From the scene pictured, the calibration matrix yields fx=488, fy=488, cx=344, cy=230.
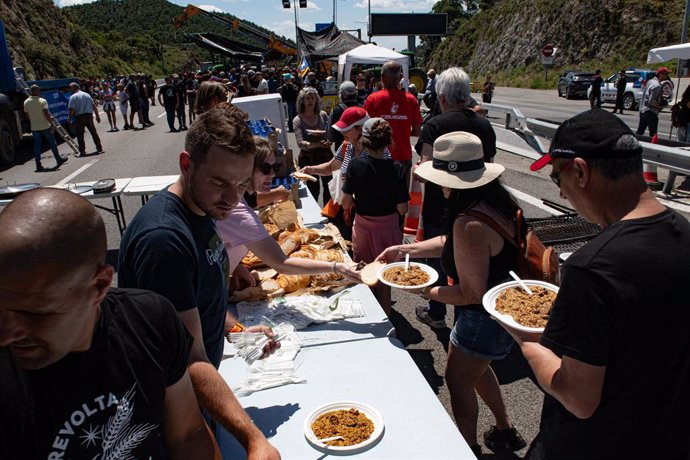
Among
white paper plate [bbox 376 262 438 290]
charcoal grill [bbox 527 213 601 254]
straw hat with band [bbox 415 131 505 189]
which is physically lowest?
charcoal grill [bbox 527 213 601 254]

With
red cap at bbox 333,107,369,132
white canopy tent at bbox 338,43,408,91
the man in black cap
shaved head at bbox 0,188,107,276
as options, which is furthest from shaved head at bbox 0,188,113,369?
white canopy tent at bbox 338,43,408,91

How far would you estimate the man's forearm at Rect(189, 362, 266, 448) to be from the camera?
166cm

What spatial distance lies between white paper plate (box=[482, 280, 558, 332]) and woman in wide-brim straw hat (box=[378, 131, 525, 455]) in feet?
0.58

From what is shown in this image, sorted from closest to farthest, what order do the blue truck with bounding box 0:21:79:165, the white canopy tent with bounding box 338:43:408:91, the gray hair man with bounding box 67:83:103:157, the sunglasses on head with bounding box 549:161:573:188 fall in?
the sunglasses on head with bounding box 549:161:573:188 < the blue truck with bounding box 0:21:79:165 < the white canopy tent with bounding box 338:43:408:91 < the gray hair man with bounding box 67:83:103:157

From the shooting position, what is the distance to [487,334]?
267cm

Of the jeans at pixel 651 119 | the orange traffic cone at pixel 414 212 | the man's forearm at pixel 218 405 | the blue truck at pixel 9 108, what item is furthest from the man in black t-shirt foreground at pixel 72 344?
the blue truck at pixel 9 108

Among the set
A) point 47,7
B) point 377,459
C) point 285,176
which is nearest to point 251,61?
point 47,7

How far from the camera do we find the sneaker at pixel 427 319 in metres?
4.62

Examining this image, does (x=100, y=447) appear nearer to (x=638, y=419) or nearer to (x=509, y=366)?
(x=638, y=419)

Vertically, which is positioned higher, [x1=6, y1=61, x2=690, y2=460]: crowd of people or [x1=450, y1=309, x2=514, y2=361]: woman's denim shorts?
[x1=6, y1=61, x2=690, y2=460]: crowd of people

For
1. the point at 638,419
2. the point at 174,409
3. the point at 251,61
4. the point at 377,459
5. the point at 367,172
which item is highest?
the point at 251,61

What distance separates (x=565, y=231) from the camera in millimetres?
4812

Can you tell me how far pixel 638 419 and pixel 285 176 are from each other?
13.7ft

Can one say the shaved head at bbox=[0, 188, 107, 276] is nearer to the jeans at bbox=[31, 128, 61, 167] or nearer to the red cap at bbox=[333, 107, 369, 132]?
the red cap at bbox=[333, 107, 369, 132]
